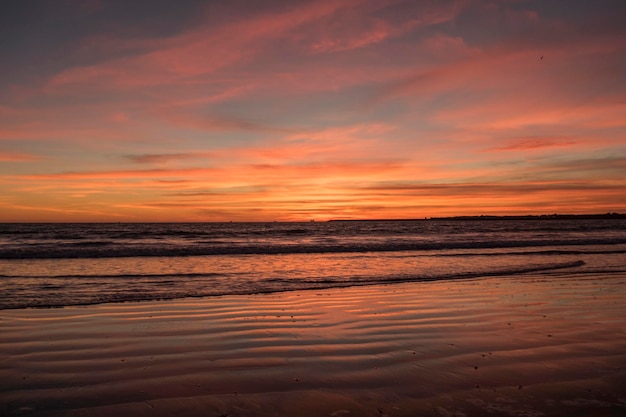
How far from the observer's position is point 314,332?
797cm

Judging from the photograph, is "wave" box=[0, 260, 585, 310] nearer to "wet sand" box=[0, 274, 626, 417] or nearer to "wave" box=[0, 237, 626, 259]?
"wet sand" box=[0, 274, 626, 417]

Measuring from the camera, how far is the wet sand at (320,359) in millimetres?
4746

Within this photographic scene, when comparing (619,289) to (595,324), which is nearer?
(595,324)

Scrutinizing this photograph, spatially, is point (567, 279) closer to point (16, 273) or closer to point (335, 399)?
point (335, 399)

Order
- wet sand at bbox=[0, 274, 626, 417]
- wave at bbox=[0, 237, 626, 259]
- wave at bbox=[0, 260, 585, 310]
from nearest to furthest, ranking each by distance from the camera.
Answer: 1. wet sand at bbox=[0, 274, 626, 417]
2. wave at bbox=[0, 260, 585, 310]
3. wave at bbox=[0, 237, 626, 259]

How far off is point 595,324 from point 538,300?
2.70 m

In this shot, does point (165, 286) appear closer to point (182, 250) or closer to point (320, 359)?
point (320, 359)

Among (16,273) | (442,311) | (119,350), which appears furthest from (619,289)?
(16,273)

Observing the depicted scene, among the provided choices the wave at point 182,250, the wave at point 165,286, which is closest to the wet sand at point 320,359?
the wave at point 165,286

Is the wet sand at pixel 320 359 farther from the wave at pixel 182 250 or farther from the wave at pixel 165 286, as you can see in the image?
the wave at pixel 182 250

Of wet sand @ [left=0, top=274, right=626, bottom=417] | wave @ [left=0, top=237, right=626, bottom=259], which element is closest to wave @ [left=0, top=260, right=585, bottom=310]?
wet sand @ [left=0, top=274, right=626, bottom=417]

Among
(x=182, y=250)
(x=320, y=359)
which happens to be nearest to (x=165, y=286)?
(x=320, y=359)

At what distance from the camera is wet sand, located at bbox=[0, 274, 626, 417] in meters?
4.75

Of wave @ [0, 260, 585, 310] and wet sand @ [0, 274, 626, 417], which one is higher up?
wet sand @ [0, 274, 626, 417]
